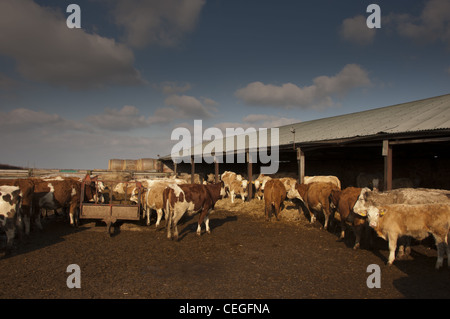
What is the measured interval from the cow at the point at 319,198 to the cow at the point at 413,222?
11.8 ft

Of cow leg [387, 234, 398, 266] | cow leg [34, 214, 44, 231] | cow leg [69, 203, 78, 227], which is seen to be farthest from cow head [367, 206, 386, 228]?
cow leg [34, 214, 44, 231]

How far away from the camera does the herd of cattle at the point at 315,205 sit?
695 cm

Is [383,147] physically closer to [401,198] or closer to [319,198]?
[401,198]

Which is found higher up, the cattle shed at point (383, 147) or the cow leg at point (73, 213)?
the cattle shed at point (383, 147)

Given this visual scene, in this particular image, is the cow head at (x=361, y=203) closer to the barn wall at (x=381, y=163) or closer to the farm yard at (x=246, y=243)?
the farm yard at (x=246, y=243)

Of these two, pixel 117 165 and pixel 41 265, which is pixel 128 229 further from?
pixel 117 165

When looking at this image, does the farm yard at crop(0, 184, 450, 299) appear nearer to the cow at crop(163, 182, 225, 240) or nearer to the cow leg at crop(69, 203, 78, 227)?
the cow leg at crop(69, 203, 78, 227)

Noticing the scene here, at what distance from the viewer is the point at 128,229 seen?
1108 cm

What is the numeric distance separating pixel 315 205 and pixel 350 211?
2.81m

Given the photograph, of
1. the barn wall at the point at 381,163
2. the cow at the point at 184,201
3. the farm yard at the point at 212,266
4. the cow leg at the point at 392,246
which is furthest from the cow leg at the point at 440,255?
the barn wall at the point at 381,163

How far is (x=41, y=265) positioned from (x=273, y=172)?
63.4 feet

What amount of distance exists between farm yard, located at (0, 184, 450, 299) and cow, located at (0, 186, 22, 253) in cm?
59
